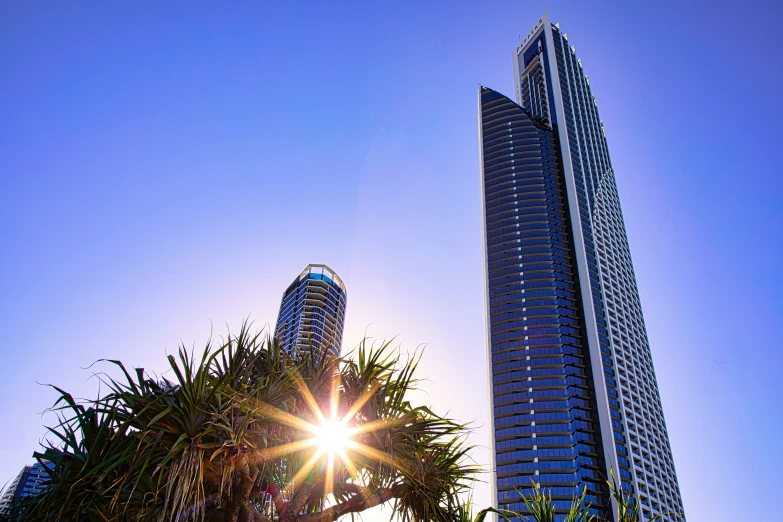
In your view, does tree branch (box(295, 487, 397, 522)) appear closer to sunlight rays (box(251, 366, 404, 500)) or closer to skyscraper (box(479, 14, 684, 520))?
sunlight rays (box(251, 366, 404, 500))

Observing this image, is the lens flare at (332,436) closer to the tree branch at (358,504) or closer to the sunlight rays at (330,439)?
the sunlight rays at (330,439)

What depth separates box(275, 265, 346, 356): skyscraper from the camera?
370 ft

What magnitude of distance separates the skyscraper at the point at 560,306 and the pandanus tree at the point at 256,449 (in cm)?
7599

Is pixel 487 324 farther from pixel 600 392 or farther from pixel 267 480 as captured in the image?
pixel 267 480

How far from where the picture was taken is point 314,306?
115000 mm

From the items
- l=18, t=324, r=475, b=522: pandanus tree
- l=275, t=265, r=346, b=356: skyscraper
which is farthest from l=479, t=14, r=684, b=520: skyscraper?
l=18, t=324, r=475, b=522: pandanus tree

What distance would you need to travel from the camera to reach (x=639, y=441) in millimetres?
92438

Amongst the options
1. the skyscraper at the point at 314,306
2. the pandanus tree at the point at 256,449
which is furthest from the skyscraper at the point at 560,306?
the pandanus tree at the point at 256,449

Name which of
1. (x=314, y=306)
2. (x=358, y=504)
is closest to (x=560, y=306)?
(x=314, y=306)

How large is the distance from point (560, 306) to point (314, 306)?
165 ft

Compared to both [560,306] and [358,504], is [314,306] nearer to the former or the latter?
[560,306]

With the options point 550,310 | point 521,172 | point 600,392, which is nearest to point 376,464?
point 600,392

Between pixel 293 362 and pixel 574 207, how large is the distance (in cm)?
11587

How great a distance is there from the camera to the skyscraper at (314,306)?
112688 millimetres
